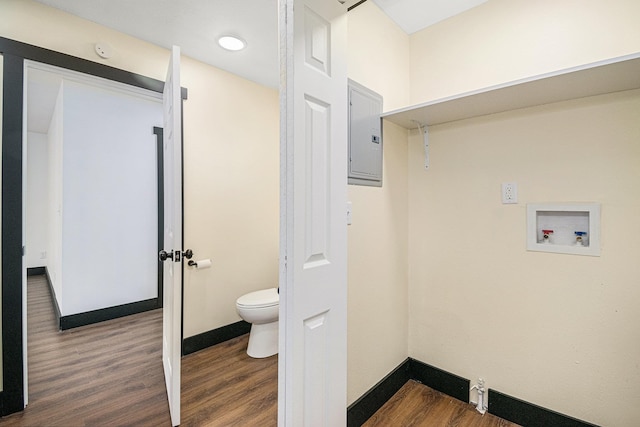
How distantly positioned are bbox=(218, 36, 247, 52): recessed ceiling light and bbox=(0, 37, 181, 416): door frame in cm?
105

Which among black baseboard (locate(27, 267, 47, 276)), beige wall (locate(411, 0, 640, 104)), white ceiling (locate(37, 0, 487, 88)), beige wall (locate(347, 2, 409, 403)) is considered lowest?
black baseboard (locate(27, 267, 47, 276))

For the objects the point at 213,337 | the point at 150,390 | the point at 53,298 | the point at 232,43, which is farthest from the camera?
the point at 53,298

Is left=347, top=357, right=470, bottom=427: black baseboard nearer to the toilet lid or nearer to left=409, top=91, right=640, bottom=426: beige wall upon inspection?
left=409, top=91, right=640, bottom=426: beige wall

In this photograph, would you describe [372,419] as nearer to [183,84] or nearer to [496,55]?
[496,55]

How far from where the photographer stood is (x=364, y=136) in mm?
1518

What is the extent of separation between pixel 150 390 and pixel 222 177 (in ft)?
5.38

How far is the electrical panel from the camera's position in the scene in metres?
1.44

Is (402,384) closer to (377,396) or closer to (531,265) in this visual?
(377,396)

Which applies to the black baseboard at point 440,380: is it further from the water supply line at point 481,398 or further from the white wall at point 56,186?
the white wall at point 56,186

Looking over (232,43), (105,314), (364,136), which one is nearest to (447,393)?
(364,136)

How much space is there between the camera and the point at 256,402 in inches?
68.3

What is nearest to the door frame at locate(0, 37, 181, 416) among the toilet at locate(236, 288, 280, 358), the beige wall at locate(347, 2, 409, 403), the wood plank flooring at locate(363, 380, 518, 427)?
the toilet at locate(236, 288, 280, 358)

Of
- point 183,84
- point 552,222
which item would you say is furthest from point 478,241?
point 183,84

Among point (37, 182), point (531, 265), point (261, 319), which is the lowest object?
point (261, 319)
